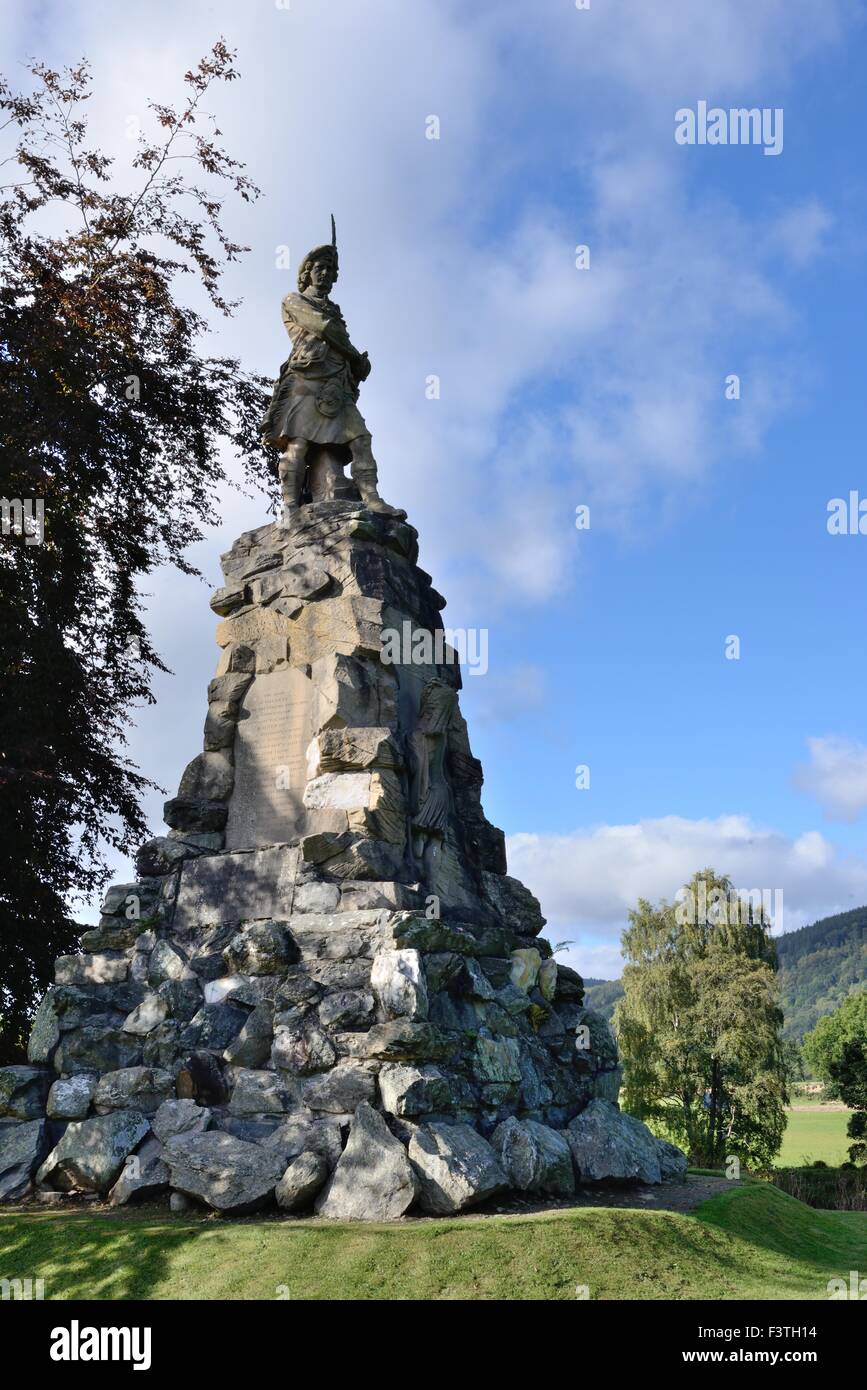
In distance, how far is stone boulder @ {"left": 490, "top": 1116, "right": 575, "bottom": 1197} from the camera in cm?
764

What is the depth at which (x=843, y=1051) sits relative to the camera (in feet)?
96.1

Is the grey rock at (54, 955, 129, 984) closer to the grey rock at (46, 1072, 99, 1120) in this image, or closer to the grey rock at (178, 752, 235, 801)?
the grey rock at (46, 1072, 99, 1120)

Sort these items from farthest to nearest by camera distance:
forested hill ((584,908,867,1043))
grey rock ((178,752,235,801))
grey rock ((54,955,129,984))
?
forested hill ((584,908,867,1043)) < grey rock ((178,752,235,801)) < grey rock ((54,955,129,984))

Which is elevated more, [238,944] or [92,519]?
[92,519]

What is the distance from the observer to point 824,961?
15625 centimetres

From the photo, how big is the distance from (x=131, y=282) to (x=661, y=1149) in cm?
1186

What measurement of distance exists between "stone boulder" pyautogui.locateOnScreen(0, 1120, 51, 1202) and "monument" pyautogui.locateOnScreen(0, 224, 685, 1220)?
0.01m

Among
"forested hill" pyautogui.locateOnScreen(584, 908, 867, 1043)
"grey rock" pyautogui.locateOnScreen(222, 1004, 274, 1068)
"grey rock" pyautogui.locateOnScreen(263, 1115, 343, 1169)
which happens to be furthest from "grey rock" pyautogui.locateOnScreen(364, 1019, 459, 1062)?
"forested hill" pyautogui.locateOnScreen(584, 908, 867, 1043)

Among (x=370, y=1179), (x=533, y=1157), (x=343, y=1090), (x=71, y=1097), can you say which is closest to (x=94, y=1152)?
(x=71, y=1097)

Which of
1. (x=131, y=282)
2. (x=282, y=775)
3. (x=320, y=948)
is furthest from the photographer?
(x=131, y=282)
